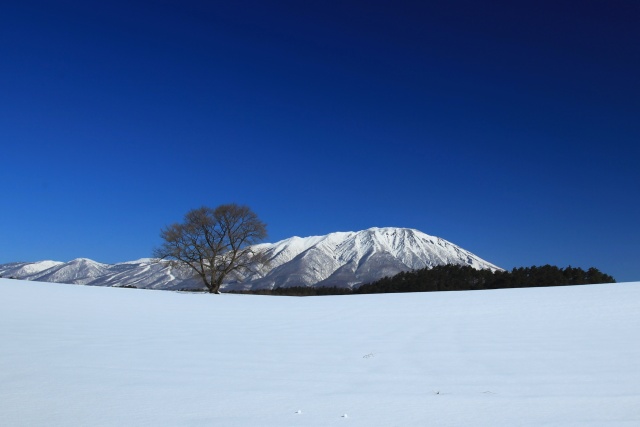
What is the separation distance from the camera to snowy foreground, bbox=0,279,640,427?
372 centimetres

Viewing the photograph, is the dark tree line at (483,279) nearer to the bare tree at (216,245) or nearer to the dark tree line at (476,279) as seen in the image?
the dark tree line at (476,279)

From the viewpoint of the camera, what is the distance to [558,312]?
12266 mm

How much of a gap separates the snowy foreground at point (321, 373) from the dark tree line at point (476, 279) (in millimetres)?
29215

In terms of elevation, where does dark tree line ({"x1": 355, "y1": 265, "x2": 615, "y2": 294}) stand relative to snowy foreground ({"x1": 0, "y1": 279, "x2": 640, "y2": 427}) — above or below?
above

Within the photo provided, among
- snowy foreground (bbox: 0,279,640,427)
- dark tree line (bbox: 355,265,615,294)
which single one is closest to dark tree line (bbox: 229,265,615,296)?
dark tree line (bbox: 355,265,615,294)

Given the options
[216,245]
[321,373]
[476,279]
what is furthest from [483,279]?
[321,373]

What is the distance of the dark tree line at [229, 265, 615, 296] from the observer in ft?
131

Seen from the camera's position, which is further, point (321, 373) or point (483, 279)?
point (483, 279)

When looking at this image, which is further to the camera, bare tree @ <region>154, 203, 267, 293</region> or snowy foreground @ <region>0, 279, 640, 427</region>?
bare tree @ <region>154, 203, 267, 293</region>

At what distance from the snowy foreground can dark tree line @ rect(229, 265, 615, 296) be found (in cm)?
2922

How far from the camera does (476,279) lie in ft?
150

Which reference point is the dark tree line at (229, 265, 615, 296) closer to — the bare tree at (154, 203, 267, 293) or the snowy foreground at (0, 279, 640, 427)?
the bare tree at (154, 203, 267, 293)

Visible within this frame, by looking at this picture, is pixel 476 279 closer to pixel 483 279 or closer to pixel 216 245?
pixel 483 279

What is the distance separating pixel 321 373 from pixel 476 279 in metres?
43.9
